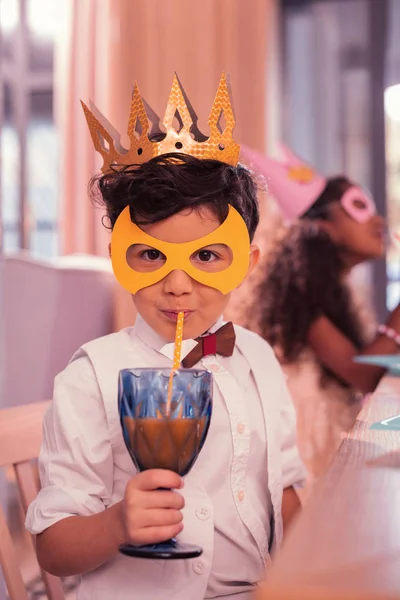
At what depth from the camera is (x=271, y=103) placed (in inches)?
154

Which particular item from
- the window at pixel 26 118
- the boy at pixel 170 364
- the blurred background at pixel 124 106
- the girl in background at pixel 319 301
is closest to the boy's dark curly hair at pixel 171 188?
the boy at pixel 170 364

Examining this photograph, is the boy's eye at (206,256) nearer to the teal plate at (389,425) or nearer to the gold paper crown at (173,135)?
the gold paper crown at (173,135)

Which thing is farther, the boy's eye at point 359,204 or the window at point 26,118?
the window at point 26,118

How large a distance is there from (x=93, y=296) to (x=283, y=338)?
539mm

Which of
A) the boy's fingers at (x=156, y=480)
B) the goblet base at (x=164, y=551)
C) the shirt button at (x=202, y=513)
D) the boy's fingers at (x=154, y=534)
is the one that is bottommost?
the shirt button at (x=202, y=513)

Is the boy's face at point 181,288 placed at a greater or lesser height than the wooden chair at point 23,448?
greater

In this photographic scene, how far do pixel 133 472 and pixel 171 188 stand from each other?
0.31m

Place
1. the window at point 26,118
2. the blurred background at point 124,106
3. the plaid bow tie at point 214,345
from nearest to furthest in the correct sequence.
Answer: the plaid bow tie at point 214,345 < the blurred background at point 124,106 < the window at point 26,118

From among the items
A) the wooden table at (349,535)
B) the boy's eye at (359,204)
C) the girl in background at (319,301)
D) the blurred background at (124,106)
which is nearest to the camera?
the wooden table at (349,535)

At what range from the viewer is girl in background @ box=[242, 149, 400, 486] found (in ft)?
6.61

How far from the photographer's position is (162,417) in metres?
0.65

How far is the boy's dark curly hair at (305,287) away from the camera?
2.07 metres

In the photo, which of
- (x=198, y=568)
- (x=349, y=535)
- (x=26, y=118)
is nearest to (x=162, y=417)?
(x=349, y=535)

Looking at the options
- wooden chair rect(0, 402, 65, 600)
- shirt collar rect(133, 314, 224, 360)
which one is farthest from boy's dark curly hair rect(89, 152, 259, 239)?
wooden chair rect(0, 402, 65, 600)
